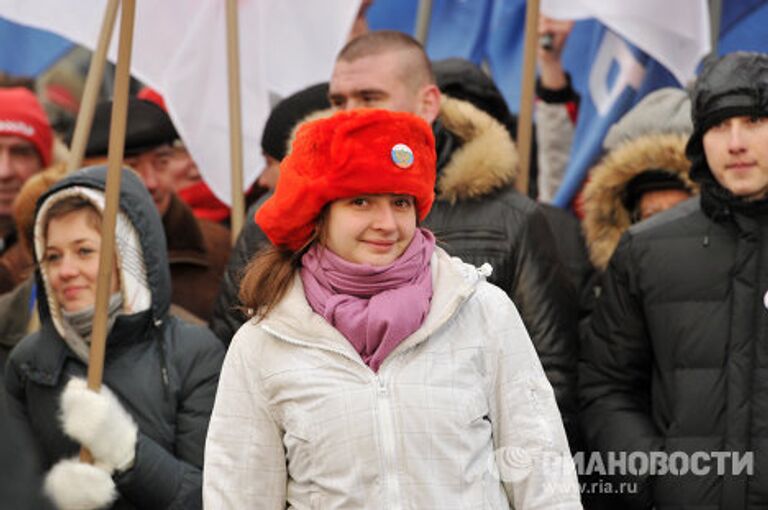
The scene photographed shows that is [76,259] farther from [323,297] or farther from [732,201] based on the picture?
[732,201]

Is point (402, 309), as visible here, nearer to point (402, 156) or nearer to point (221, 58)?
point (402, 156)

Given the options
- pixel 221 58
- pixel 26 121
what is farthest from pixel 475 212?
pixel 26 121

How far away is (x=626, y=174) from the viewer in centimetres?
502

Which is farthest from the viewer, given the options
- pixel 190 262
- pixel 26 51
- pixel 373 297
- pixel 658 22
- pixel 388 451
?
pixel 26 51

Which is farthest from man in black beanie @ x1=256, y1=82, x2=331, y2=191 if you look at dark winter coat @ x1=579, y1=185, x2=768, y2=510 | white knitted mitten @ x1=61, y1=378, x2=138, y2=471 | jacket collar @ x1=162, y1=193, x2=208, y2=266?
white knitted mitten @ x1=61, y1=378, x2=138, y2=471

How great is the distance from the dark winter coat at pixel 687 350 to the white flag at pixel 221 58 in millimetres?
2073

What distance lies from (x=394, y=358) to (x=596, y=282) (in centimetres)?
216

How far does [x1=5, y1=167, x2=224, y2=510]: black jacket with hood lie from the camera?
12.8 feet

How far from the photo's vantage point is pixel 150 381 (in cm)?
404

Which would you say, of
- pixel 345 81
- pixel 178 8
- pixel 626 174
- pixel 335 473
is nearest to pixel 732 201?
pixel 626 174

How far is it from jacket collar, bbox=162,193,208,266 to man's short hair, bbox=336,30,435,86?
1053 millimetres

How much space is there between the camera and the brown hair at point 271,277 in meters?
3.24

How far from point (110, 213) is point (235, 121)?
4.78ft

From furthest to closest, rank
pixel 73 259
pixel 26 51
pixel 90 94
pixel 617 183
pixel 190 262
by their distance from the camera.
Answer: pixel 26 51
pixel 190 262
pixel 90 94
pixel 617 183
pixel 73 259
